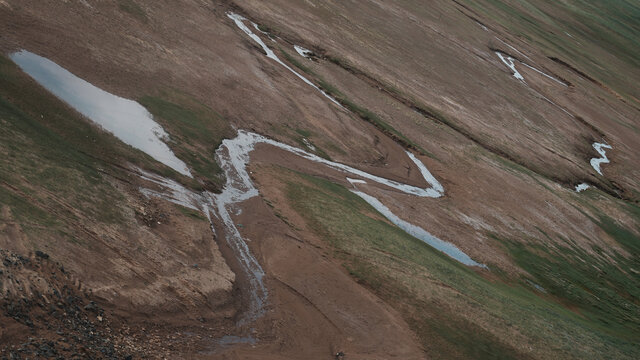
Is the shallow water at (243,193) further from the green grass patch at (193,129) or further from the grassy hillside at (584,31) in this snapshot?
the grassy hillside at (584,31)

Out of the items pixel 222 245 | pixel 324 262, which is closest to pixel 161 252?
pixel 222 245

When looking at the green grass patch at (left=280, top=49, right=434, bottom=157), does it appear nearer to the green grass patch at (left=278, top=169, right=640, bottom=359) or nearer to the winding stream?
the winding stream

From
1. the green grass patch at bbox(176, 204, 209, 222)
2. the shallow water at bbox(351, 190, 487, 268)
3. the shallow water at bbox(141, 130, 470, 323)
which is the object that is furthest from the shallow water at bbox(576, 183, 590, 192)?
the green grass patch at bbox(176, 204, 209, 222)

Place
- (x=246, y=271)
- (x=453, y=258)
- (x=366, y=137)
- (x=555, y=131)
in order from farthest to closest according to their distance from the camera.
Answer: (x=555, y=131)
(x=366, y=137)
(x=453, y=258)
(x=246, y=271)

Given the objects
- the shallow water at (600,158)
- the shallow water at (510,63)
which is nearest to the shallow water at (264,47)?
the shallow water at (600,158)

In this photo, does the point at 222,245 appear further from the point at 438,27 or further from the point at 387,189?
the point at 438,27

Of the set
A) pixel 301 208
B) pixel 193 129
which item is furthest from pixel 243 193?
pixel 193 129
